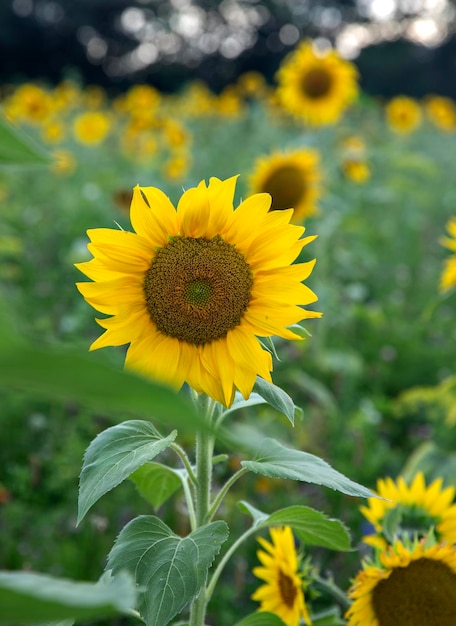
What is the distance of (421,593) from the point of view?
1070 millimetres

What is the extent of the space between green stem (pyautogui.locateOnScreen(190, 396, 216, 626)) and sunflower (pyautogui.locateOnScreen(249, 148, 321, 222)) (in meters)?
2.12

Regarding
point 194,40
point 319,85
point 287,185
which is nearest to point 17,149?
point 287,185

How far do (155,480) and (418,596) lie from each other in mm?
415

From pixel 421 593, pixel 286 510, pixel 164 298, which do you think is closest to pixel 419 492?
pixel 421 593

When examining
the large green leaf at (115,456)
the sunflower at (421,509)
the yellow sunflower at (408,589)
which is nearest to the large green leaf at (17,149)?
the large green leaf at (115,456)

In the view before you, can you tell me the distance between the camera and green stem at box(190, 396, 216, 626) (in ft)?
3.39

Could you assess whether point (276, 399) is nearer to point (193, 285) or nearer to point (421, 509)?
point (193, 285)

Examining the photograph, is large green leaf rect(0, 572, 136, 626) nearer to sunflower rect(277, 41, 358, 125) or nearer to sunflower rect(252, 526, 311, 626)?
sunflower rect(252, 526, 311, 626)

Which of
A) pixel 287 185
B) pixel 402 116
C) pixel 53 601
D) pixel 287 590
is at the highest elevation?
pixel 402 116

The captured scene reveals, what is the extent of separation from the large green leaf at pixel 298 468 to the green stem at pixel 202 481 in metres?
0.07

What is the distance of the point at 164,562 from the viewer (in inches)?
37.5

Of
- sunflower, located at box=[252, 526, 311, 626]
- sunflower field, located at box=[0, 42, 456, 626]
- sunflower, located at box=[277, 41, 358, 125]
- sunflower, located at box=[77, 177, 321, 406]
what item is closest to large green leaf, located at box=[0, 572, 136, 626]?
sunflower field, located at box=[0, 42, 456, 626]

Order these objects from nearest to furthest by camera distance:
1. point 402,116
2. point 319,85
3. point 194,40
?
1. point 319,85
2. point 402,116
3. point 194,40

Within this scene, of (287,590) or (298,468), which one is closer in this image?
(298,468)
